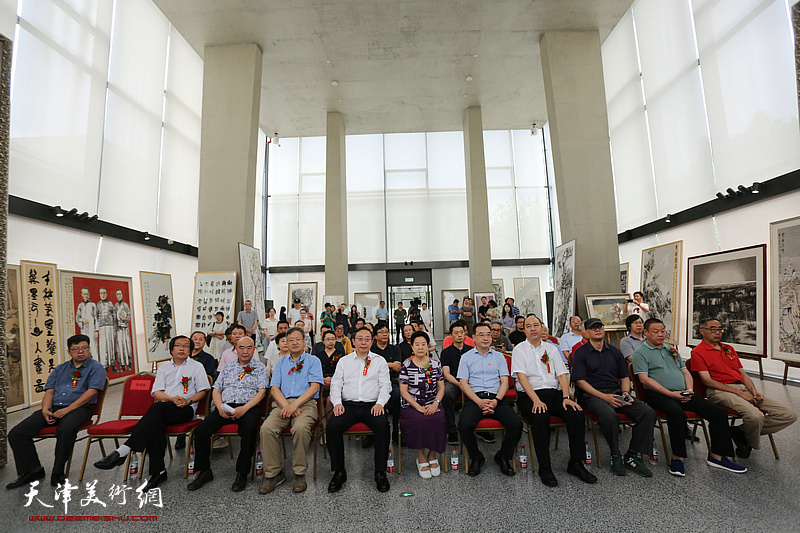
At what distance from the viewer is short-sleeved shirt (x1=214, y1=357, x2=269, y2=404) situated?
365 cm

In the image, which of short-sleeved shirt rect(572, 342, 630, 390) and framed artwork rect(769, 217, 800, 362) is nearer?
short-sleeved shirt rect(572, 342, 630, 390)

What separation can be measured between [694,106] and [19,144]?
12.8 m

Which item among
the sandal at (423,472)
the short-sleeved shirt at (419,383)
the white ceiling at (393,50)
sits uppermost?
the white ceiling at (393,50)

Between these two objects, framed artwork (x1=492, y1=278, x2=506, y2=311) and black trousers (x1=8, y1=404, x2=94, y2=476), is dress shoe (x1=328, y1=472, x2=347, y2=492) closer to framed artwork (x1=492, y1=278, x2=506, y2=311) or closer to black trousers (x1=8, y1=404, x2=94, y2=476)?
black trousers (x1=8, y1=404, x2=94, y2=476)

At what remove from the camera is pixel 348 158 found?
1580 cm

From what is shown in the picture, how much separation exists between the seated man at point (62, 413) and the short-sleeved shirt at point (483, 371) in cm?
356

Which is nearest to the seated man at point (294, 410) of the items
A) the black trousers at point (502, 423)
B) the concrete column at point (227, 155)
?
the black trousers at point (502, 423)

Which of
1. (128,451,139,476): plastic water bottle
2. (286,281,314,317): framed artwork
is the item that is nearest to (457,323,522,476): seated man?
(128,451,139,476): plastic water bottle

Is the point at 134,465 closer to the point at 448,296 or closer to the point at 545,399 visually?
the point at 545,399

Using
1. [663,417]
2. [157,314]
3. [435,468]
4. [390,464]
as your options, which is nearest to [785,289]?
[663,417]

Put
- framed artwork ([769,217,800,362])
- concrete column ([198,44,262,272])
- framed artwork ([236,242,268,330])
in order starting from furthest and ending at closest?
concrete column ([198,44,262,272]) < framed artwork ([236,242,268,330]) < framed artwork ([769,217,800,362])

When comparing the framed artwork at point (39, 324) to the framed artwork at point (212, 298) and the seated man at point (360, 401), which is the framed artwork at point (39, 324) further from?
the seated man at point (360, 401)

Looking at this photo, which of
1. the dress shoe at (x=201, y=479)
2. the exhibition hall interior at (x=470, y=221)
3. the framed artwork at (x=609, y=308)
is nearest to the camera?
the exhibition hall interior at (x=470, y=221)

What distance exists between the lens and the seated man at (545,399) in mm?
3318
